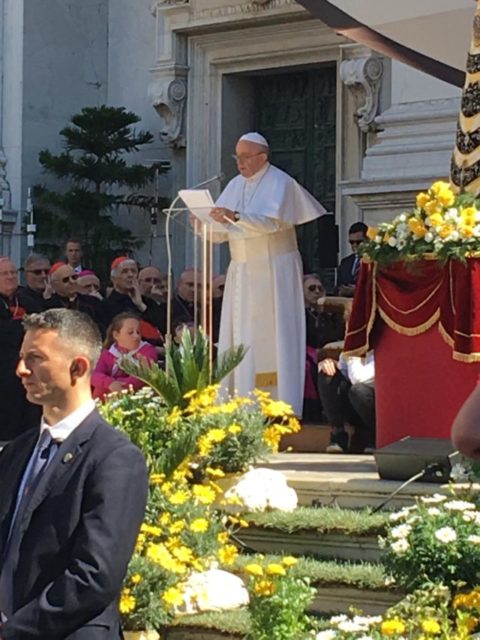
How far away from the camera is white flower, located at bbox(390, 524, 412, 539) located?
238 inches

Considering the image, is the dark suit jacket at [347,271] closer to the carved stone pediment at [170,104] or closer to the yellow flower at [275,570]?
the carved stone pediment at [170,104]

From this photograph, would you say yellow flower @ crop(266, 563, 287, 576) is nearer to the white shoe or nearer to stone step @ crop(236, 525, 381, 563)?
stone step @ crop(236, 525, 381, 563)

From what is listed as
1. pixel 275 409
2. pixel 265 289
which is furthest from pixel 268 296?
pixel 275 409

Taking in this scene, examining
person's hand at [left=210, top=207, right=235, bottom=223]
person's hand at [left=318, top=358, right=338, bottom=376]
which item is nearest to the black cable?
person's hand at [left=318, top=358, right=338, bottom=376]

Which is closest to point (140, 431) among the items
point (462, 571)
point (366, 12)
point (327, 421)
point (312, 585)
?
point (312, 585)

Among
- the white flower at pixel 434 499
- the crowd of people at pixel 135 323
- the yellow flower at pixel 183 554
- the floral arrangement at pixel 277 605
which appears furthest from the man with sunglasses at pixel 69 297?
the floral arrangement at pixel 277 605

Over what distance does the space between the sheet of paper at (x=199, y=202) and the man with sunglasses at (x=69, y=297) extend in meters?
2.50

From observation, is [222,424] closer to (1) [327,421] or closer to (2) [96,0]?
(1) [327,421]

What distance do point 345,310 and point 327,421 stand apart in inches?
29.6

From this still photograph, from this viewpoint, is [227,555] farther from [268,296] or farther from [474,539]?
[268,296]

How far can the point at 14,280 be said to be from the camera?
12.1 m

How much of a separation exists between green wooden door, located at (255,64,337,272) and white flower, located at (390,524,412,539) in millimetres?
9934

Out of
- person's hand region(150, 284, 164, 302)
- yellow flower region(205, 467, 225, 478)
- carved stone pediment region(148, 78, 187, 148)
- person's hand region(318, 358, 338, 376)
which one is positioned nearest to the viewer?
yellow flower region(205, 467, 225, 478)

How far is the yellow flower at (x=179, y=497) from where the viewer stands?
7027mm
